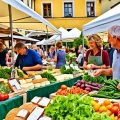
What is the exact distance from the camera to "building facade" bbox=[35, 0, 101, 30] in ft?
126

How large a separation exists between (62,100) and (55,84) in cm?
273

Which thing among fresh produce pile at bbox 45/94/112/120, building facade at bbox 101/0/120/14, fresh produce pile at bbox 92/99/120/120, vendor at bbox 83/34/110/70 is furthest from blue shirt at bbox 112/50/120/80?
building facade at bbox 101/0/120/14

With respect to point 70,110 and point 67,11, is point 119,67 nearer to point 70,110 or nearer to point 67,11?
point 70,110

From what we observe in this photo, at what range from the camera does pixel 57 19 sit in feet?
126

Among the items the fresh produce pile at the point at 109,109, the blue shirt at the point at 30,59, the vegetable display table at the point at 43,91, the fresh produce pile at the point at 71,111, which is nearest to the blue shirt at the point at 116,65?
the vegetable display table at the point at 43,91

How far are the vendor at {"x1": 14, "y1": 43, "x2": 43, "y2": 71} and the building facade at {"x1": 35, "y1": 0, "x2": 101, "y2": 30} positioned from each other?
102 feet

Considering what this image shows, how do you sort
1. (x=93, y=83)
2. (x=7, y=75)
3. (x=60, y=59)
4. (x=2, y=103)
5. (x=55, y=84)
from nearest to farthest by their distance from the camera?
(x=2, y=103) → (x=93, y=83) → (x=55, y=84) → (x=7, y=75) → (x=60, y=59)

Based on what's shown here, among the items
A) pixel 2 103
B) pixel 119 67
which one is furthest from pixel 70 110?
pixel 119 67

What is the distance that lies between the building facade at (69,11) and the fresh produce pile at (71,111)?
35333mm

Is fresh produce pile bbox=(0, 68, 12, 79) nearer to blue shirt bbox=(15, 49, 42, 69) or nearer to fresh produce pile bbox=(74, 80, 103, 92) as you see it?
blue shirt bbox=(15, 49, 42, 69)

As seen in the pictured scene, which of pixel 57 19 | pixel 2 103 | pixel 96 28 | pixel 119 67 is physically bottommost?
pixel 2 103

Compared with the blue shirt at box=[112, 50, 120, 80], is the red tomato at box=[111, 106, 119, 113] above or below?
below

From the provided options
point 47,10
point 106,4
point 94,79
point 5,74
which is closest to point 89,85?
point 94,79

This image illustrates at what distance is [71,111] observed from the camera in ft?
10.0
